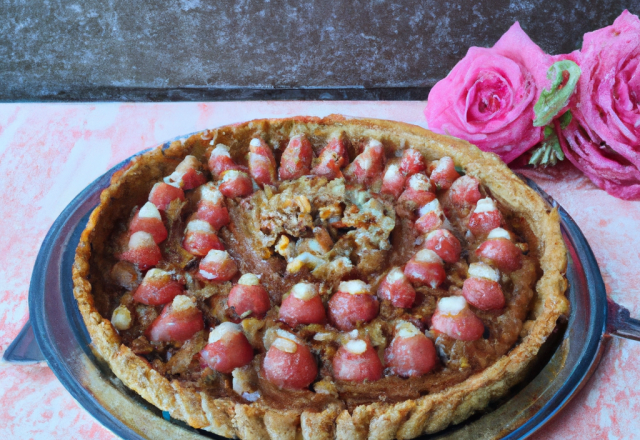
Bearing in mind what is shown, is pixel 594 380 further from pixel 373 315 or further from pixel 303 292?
pixel 303 292

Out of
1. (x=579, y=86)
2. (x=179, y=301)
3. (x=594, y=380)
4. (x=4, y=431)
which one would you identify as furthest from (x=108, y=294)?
(x=579, y=86)

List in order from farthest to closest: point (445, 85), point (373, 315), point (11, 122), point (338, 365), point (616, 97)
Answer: point (11, 122) < point (445, 85) < point (616, 97) < point (373, 315) < point (338, 365)

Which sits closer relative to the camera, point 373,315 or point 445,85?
point 373,315

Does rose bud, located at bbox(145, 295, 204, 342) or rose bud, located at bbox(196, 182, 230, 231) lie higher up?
rose bud, located at bbox(196, 182, 230, 231)

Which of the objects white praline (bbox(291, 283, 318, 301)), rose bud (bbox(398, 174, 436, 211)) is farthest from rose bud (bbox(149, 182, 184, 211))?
rose bud (bbox(398, 174, 436, 211))

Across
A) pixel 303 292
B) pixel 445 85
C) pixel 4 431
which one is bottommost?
pixel 4 431

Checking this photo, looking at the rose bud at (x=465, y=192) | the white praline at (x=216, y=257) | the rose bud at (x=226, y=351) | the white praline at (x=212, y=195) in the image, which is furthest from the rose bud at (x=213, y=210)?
the rose bud at (x=465, y=192)

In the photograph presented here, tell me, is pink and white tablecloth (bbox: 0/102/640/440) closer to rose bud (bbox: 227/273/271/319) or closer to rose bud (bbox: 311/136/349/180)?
rose bud (bbox: 227/273/271/319)
